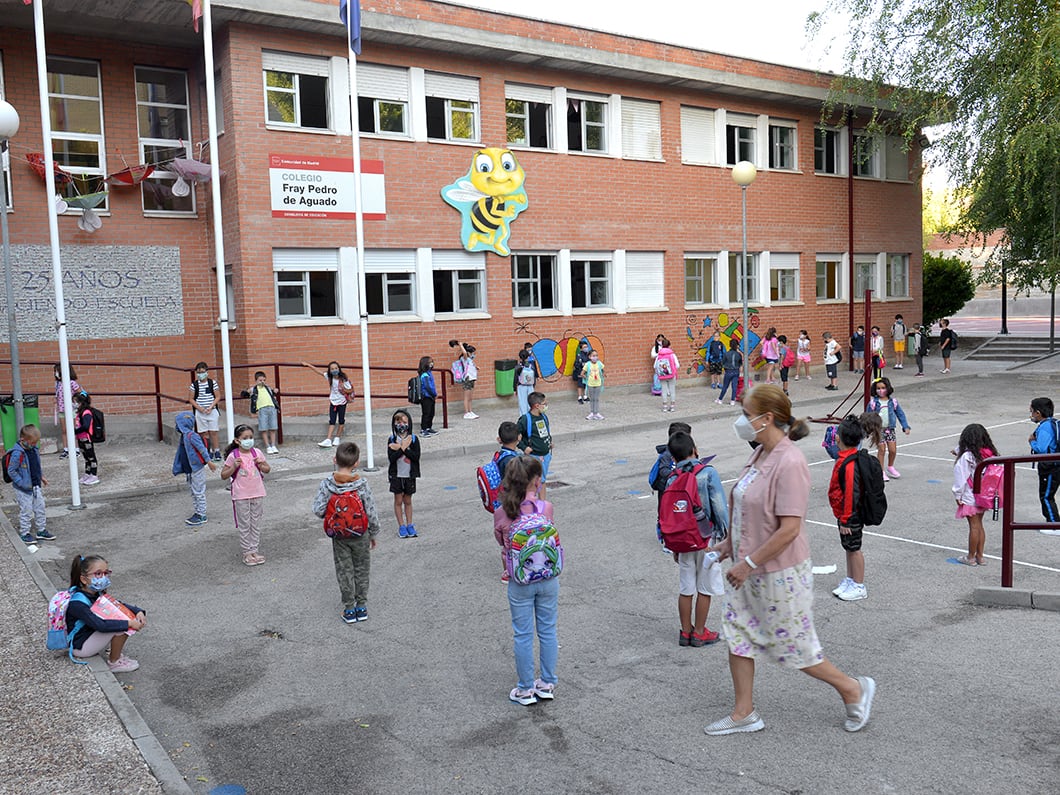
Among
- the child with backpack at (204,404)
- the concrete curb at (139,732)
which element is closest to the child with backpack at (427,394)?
the child with backpack at (204,404)

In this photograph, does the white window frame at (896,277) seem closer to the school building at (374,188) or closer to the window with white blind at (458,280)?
the school building at (374,188)

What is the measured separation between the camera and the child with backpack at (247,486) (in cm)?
950

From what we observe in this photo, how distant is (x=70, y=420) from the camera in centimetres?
1220

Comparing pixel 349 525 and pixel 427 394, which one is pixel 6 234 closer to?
pixel 427 394

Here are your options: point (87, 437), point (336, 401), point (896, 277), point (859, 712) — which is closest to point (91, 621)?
point (859, 712)

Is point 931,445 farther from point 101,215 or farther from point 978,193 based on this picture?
point 101,215

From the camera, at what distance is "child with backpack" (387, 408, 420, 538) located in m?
10.1

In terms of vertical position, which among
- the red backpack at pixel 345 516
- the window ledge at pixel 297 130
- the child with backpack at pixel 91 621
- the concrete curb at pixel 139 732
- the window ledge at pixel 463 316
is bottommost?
the concrete curb at pixel 139 732

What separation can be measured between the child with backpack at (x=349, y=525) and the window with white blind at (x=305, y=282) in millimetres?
12450

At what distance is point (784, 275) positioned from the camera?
2775 centimetres

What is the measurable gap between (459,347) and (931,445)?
33.2 ft

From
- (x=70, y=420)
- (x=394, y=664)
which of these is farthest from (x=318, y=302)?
(x=394, y=664)

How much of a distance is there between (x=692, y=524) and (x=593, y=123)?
1888cm

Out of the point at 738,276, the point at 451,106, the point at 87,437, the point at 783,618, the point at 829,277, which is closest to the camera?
the point at 783,618
